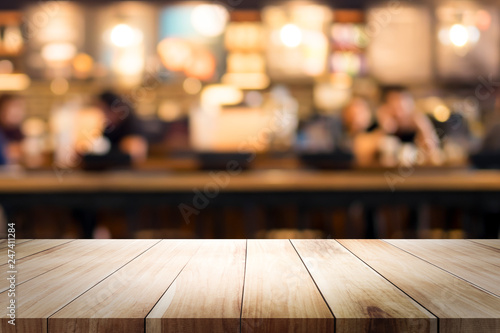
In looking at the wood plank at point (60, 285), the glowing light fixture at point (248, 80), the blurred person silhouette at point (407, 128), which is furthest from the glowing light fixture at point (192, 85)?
the wood plank at point (60, 285)

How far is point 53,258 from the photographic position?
4.14 feet

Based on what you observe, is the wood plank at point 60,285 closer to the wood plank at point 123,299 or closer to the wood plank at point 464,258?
the wood plank at point 123,299

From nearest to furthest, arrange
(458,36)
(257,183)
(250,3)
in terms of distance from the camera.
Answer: (257,183), (250,3), (458,36)

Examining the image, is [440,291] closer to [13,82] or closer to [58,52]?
[58,52]

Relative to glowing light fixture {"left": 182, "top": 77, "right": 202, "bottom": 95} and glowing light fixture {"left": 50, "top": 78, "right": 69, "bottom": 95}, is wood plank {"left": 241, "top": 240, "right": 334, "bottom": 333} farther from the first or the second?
glowing light fixture {"left": 50, "top": 78, "right": 69, "bottom": 95}

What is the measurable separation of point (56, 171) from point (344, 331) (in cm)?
366

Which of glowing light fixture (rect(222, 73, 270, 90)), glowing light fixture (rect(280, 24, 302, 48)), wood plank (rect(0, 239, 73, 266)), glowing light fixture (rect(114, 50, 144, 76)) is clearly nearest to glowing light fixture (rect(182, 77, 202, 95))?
glowing light fixture (rect(222, 73, 270, 90))

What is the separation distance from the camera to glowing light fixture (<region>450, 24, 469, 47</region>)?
660cm

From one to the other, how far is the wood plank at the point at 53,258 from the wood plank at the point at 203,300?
0.98 ft

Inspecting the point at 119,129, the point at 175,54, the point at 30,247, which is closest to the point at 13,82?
the point at 119,129

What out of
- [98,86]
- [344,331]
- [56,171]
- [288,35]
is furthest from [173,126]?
[344,331]

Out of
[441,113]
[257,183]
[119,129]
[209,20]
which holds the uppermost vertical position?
[209,20]

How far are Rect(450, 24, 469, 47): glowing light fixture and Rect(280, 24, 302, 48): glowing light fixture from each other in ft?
6.38

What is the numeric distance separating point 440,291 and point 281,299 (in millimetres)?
306
